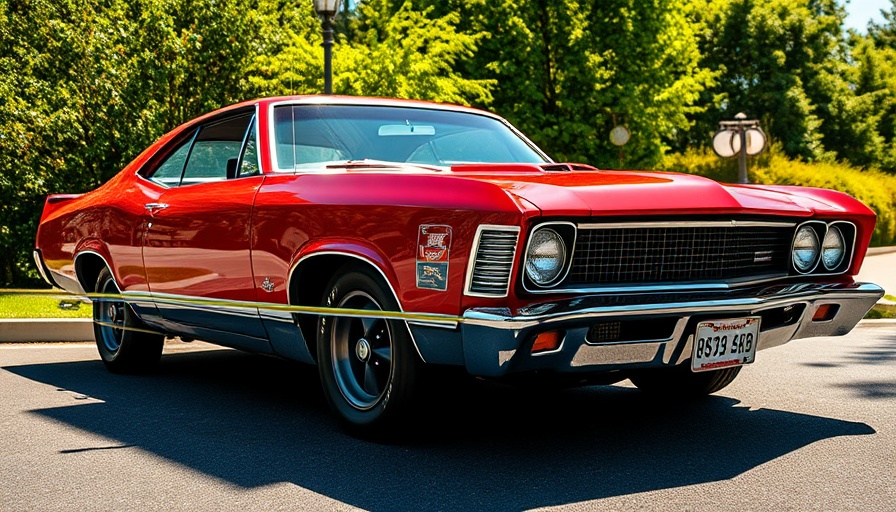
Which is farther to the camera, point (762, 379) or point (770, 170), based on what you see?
point (770, 170)

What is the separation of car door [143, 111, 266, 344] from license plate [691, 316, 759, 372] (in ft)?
7.36

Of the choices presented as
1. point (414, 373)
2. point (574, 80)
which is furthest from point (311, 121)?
point (574, 80)

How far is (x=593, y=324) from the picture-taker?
4258 mm

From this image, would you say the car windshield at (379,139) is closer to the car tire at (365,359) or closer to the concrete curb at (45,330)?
the car tire at (365,359)

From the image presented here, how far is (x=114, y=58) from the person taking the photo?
15320mm

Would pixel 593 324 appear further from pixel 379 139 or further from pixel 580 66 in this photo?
pixel 580 66

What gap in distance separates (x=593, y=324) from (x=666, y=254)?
624 millimetres

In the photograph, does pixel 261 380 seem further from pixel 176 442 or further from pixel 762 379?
pixel 762 379

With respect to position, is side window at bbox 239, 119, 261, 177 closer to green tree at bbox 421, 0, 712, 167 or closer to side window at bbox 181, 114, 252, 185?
side window at bbox 181, 114, 252, 185

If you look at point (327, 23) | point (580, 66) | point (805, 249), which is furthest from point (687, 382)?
point (580, 66)

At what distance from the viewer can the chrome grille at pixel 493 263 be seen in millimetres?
4211

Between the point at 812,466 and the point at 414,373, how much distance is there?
1730 mm

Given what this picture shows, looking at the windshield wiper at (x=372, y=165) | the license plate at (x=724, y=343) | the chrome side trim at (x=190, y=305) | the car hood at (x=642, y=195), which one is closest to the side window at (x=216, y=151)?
the chrome side trim at (x=190, y=305)

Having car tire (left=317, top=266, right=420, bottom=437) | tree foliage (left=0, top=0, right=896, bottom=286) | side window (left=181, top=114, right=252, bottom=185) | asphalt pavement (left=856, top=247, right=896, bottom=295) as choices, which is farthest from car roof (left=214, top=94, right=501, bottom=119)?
tree foliage (left=0, top=0, right=896, bottom=286)
